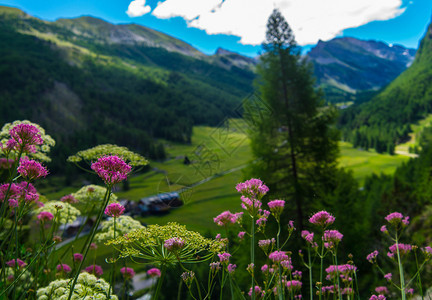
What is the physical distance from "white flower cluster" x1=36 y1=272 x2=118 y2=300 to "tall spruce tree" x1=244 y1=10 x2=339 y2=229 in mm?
12497

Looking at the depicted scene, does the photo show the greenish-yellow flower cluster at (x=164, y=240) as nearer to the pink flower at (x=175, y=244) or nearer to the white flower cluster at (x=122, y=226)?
the pink flower at (x=175, y=244)

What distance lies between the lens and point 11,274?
12.5 ft

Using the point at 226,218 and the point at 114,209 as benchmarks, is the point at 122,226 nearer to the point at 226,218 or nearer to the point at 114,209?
the point at 114,209

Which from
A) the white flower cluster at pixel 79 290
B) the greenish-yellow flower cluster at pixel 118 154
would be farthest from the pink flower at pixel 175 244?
the greenish-yellow flower cluster at pixel 118 154

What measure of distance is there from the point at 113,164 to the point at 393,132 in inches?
8355

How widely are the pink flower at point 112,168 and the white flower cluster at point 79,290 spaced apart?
3.62 feet

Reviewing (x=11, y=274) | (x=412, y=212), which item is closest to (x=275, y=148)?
(x=11, y=274)

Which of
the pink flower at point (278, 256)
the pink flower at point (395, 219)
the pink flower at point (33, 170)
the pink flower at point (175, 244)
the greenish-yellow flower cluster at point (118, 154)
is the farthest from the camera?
the greenish-yellow flower cluster at point (118, 154)

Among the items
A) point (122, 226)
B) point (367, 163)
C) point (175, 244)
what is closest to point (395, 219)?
point (175, 244)

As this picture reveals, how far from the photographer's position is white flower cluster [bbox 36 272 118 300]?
223 cm

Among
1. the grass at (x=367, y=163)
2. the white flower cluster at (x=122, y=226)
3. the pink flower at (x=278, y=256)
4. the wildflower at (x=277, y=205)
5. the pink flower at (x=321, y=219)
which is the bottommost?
the grass at (x=367, y=163)

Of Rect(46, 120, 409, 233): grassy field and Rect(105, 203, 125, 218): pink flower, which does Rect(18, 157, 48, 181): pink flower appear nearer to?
Rect(105, 203, 125, 218): pink flower

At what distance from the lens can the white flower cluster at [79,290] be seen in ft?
7.30

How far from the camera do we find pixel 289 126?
16.3m
